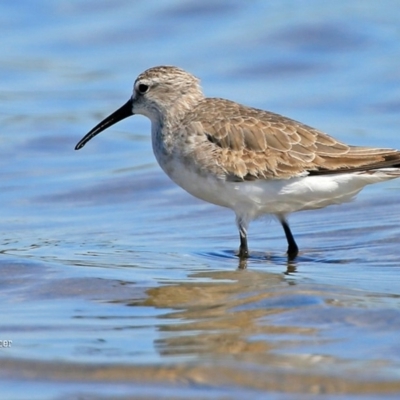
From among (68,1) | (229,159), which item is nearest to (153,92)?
(229,159)

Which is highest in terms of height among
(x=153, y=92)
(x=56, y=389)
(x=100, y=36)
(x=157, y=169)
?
(x=100, y=36)

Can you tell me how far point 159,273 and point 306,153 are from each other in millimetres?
1588

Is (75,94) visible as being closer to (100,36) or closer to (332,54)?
(100,36)

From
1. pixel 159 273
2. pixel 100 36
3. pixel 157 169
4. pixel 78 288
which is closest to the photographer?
pixel 78 288

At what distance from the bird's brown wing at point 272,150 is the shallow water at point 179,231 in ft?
2.31

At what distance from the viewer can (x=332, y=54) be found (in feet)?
50.8

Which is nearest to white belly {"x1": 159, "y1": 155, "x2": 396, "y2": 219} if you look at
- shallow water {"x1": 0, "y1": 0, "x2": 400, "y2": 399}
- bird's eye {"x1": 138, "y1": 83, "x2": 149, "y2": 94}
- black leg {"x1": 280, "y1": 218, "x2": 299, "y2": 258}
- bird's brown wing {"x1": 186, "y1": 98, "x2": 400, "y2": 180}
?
bird's brown wing {"x1": 186, "y1": 98, "x2": 400, "y2": 180}

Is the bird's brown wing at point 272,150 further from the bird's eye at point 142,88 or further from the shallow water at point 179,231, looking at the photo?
the bird's eye at point 142,88

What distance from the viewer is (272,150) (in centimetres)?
852

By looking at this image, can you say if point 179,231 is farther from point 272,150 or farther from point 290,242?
point 272,150

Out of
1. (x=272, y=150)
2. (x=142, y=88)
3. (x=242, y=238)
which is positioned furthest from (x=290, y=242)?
(x=142, y=88)

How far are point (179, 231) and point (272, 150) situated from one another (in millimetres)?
1396

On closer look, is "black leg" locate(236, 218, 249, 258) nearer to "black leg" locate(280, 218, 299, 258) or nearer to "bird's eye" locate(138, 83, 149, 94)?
"black leg" locate(280, 218, 299, 258)

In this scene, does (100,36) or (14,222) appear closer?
(14,222)
